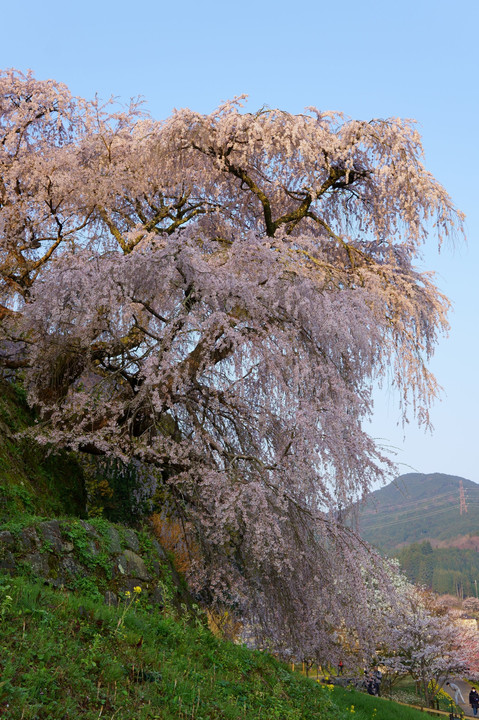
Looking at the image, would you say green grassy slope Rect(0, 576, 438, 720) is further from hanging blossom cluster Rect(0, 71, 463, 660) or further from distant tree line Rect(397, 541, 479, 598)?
distant tree line Rect(397, 541, 479, 598)

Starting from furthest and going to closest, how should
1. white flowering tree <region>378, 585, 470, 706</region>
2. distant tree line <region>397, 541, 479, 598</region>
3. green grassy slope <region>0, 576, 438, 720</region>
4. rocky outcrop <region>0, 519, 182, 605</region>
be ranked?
distant tree line <region>397, 541, 479, 598</region> → white flowering tree <region>378, 585, 470, 706</region> → rocky outcrop <region>0, 519, 182, 605</region> → green grassy slope <region>0, 576, 438, 720</region>

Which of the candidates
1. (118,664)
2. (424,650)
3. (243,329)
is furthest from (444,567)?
(118,664)

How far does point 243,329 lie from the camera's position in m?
10.2

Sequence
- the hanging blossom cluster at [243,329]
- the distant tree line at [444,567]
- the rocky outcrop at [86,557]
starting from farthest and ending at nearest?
the distant tree line at [444,567]
the hanging blossom cluster at [243,329]
the rocky outcrop at [86,557]

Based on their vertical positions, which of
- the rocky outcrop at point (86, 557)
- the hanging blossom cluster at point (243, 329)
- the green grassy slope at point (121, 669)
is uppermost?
the hanging blossom cluster at point (243, 329)

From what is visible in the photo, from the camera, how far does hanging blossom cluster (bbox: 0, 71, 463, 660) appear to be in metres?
9.70

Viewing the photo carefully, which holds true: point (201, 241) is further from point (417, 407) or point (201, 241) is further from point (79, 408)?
point (417, 407)

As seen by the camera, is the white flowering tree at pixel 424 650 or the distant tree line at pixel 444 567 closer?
the white flowering tree at pixel 424 650

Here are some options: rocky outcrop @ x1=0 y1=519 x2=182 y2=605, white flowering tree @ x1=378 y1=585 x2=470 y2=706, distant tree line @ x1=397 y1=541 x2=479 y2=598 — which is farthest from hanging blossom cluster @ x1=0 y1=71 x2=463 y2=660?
distant tree line @ x1=397 y1=541 x2=479 y2=598

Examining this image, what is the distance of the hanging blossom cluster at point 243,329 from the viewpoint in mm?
9695

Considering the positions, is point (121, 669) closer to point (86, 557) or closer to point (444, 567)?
point (86, 557)

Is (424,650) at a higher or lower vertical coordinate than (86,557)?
lower

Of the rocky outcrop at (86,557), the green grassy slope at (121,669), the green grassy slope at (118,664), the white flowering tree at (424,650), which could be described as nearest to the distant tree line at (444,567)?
the white flowering tree at (424,650)

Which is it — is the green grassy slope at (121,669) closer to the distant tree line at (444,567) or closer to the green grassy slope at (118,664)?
the green grassy slope at (118,664)
